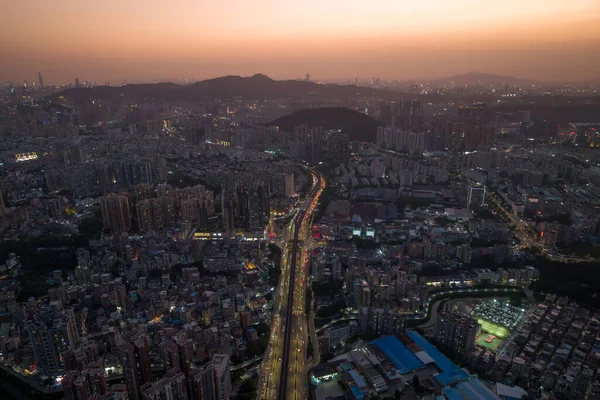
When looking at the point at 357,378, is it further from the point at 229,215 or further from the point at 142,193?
the point at 142,193

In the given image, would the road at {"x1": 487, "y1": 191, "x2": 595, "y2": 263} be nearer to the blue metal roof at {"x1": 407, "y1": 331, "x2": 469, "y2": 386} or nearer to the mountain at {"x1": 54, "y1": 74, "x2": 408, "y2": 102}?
the blue metal roof at {"x1": 407, "y1": 331, "x2": 469, "y2": 386}

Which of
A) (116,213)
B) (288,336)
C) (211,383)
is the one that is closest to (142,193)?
(116,213)

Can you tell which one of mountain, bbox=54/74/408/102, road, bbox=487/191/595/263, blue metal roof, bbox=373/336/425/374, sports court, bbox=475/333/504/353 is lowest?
sports court, bbox=475/333/504/353

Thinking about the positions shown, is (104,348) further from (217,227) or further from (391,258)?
(391,258)

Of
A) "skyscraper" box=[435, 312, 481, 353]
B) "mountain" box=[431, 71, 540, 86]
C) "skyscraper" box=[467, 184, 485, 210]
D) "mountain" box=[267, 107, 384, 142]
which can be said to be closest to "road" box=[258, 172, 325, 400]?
"skyscraper" box=[435, 312, 481, 353]

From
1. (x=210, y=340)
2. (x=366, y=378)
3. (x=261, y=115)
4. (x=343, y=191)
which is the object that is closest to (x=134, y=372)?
(x=210, y=340)

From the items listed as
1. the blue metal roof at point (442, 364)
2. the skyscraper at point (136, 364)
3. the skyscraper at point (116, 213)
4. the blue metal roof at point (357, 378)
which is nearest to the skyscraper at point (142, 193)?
the skyscraper at point (116, 213)
